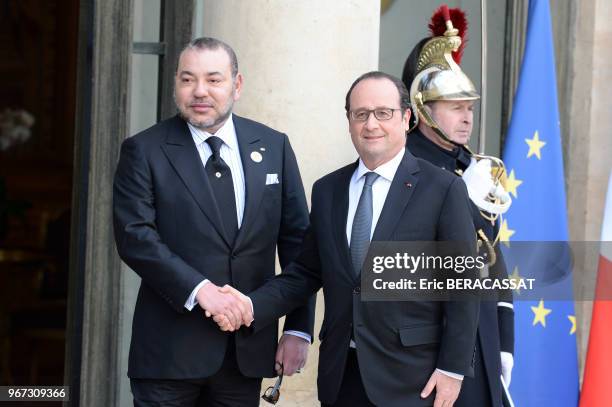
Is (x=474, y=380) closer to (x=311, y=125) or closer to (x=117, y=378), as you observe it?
(x=311, y=125)

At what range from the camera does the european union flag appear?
555cm

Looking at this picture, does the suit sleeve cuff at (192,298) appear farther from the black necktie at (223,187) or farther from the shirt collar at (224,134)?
the shirt collar at (224,134)

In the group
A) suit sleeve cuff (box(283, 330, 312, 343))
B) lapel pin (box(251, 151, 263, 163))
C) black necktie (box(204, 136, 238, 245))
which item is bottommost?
suit sleeve cuff (box(283, 330, 312, 343))

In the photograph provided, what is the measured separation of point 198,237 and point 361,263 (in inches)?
20.5

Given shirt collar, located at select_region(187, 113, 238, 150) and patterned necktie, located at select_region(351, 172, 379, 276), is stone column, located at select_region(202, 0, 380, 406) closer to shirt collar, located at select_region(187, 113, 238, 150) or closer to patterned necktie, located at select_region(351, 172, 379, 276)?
shirt collar, located at select_region(187, 113, 238, 150)

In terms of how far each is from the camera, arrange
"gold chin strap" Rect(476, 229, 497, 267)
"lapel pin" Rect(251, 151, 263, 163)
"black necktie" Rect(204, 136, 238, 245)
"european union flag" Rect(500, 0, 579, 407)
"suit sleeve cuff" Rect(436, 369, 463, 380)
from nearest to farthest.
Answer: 1. "suit sleeve cuff" Rect(436, 369, 463, 380)
2. "black necktie" Rect(204, 136, 238, 245)
3. "lapel pin" Rect(251, 151, 263, 163)
4. "gold chin strap" Rect(476, 229, 497, 267)
5. "european union flag" Rect(500, 0, 579, 407)

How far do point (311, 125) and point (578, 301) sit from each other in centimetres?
233

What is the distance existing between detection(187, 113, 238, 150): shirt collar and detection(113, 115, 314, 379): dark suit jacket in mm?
24

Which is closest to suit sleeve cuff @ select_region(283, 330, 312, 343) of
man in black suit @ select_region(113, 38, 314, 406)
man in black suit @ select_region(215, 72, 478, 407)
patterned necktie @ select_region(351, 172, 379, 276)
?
man in black suit @ select_region(113, 38, 314, 406)

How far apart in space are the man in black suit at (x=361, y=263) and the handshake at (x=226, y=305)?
Result: 15 millimetres

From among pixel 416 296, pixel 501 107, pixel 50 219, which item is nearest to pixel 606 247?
pixel 501 107

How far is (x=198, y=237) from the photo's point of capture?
13.2 feet

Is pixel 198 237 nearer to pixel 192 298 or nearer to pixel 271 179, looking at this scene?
pixel 192 298

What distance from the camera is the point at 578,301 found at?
6680mm
